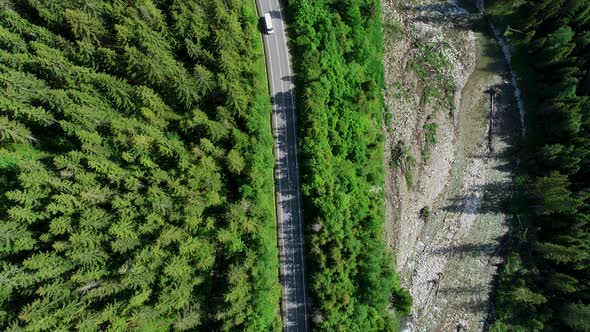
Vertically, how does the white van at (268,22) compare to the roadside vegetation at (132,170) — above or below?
above

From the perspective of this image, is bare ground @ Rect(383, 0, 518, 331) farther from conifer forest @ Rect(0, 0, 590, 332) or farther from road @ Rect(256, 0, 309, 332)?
road @ Rect(256, 0, 309, 332)

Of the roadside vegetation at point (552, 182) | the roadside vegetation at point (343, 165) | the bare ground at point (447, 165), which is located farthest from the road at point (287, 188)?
the roadside vegetation at point (552, 182)

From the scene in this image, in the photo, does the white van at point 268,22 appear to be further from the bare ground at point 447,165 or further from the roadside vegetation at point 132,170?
the bare ground at point 447,165

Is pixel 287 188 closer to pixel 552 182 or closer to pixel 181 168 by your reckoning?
pixel 181 168

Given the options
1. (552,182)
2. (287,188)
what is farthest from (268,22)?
(552,182)

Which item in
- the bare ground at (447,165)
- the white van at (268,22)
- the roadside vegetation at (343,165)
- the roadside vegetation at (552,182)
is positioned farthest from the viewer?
the bare ground at (447,165)

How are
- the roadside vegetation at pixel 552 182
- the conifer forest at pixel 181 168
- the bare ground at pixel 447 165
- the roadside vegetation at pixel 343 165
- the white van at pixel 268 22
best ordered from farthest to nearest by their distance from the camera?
the bare ground at pixel 447 165 → the roadside vegetation at pixel 552 182 → the white van at pixel 268 22 → the roadside vegetation at pixel 343 165 → the conifer forest at pixel 181 168

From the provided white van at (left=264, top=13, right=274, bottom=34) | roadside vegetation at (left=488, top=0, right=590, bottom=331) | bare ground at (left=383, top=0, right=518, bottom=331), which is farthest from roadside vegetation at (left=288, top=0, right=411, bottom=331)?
roadside vegetation at (left=488, top=0, right=590, bottom=331)
